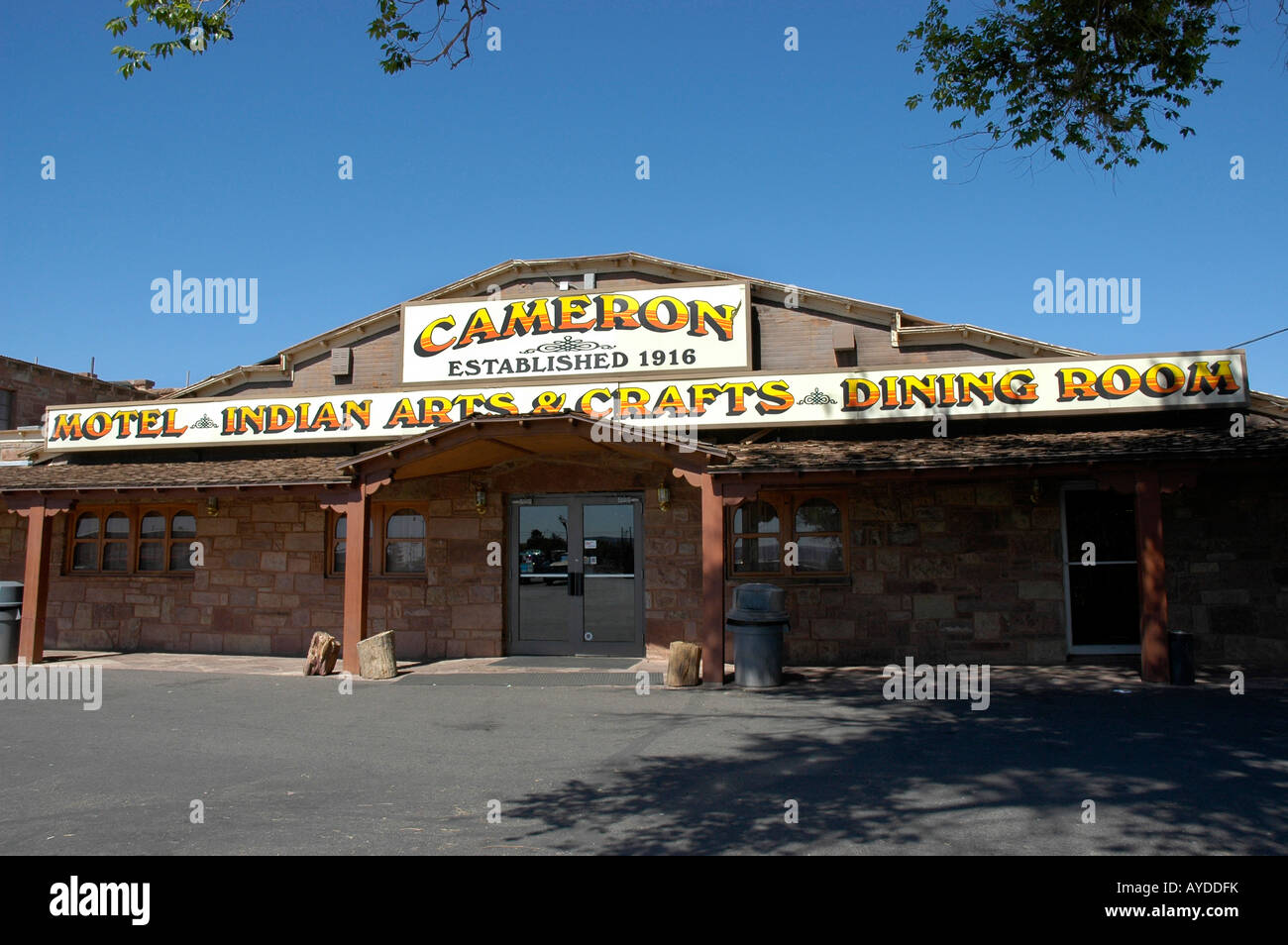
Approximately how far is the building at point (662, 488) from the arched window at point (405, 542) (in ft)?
0.12

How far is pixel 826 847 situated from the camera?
484 centimetres

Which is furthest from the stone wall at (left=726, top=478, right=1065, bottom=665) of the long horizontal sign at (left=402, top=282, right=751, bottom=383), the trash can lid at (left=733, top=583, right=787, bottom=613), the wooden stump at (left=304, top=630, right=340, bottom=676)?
the wooden stump at (left=304, top=630, right=340, bottom=676)

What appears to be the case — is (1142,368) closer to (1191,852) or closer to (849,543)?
(849,543)

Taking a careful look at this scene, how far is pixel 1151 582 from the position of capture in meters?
10.3

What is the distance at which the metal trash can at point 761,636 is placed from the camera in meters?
10.5

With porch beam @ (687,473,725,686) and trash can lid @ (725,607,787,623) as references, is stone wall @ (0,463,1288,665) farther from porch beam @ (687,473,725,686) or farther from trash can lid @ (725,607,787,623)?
trash can lid @ (725,607,787,623)

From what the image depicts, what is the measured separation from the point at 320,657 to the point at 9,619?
4.96 metres

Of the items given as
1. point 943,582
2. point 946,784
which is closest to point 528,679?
point 943,582

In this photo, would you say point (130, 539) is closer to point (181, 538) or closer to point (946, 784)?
point (181, 538)

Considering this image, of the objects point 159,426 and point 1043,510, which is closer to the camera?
point 1043,510

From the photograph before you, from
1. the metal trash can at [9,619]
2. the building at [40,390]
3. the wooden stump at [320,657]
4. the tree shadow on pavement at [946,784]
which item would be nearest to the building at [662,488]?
the metal trash can at [9,619]

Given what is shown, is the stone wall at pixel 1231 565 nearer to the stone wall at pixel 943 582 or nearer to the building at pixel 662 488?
the building at pixel 662 488

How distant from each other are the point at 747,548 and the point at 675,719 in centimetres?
442
